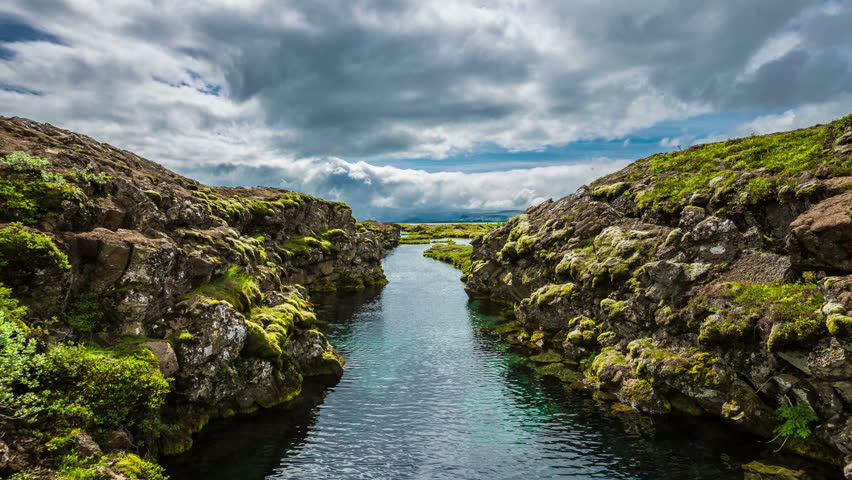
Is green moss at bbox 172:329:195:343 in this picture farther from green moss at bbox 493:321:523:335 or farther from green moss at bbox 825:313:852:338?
green moss at bbox 825:313:852:338

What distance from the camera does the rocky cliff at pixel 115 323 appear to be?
22.2 meters

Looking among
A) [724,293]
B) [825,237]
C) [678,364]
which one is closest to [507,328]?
[678,364]

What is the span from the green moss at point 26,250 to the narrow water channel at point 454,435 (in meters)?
16.0

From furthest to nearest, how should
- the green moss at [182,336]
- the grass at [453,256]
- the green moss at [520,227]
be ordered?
the grass at [453,256]
the green moss at [520,227]
the green moss at [182,336]

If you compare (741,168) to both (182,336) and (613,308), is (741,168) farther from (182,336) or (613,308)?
(182,336)

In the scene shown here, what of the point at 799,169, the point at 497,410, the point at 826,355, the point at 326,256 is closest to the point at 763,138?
the point at 799,169

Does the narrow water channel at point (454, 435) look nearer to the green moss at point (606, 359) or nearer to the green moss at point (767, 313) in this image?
the green moss at point (606, 359)

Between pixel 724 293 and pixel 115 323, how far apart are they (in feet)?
165

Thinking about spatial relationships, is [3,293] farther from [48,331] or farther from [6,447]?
[6,447]

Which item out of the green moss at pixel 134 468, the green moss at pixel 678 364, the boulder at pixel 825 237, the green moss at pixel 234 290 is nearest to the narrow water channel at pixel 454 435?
the green moss at pixel 678 364

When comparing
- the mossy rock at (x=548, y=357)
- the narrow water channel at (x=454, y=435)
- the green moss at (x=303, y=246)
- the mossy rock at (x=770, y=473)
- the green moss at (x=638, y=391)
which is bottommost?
the narrow water channel at (x=454, y=435)

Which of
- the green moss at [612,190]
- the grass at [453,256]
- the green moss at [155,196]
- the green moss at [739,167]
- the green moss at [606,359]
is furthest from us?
the grass at [453,256]

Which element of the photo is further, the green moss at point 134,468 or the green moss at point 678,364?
the green moss at point 678,364

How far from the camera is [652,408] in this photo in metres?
36.9
